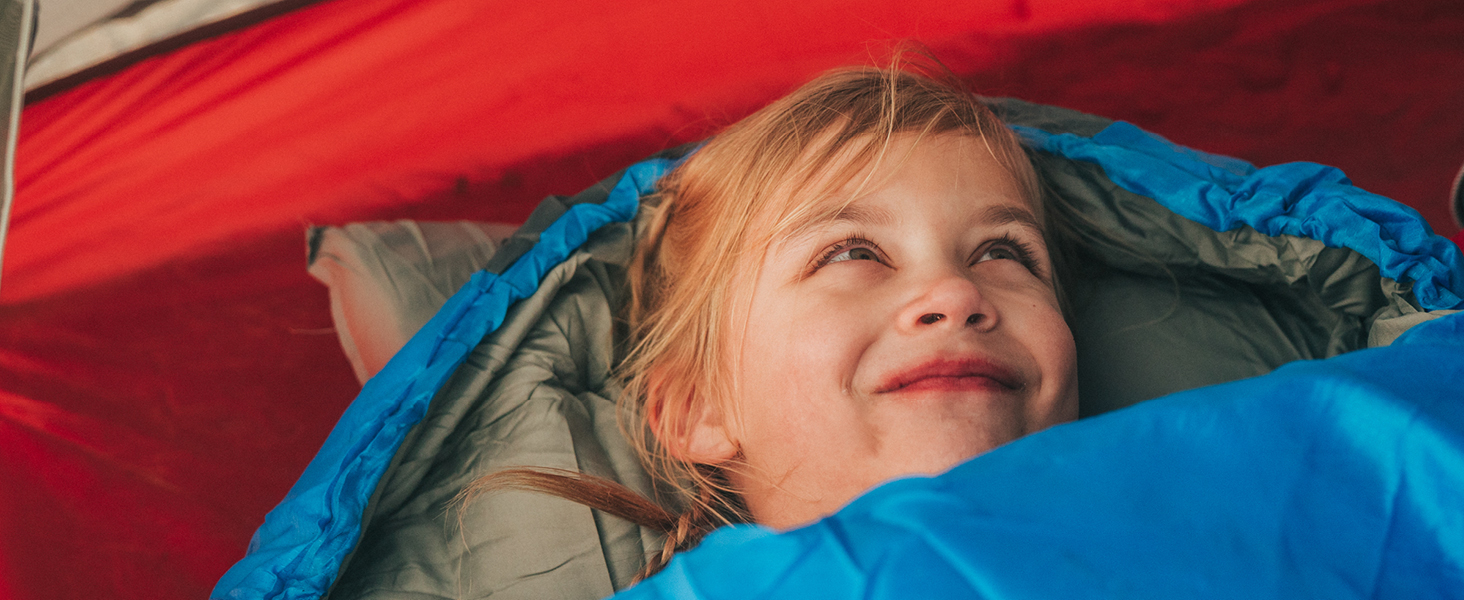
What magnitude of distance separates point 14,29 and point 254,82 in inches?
9.7

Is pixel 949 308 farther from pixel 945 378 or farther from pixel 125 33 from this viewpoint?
pixel 125 33

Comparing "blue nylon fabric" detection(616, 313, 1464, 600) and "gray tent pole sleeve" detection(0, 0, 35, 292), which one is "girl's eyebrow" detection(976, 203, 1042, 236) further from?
"gray tent pole sleeve" detection(0, 0, 35, 292)

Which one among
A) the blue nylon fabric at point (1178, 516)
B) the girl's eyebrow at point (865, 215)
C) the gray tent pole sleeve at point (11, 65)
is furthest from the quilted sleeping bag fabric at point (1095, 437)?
the gray tent pole sleeve at point (11, 65)

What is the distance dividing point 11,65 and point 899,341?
93 cm

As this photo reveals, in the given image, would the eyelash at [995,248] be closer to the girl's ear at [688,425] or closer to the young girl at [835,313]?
the young girl at [835,313]

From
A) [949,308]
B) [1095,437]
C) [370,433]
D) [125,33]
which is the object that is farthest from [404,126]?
[1095,437]

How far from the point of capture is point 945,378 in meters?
0.63

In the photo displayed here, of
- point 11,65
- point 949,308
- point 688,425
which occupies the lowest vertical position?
point 688,425

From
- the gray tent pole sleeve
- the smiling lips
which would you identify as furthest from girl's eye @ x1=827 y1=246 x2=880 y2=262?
the gray tent pole sleeve

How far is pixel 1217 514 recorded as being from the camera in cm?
43

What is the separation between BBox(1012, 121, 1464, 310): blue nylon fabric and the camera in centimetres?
69

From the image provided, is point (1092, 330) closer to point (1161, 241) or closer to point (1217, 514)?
point (1161, 241)

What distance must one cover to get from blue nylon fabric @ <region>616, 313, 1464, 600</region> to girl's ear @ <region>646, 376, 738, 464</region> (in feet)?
0.84

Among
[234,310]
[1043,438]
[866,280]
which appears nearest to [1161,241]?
[866,280]
